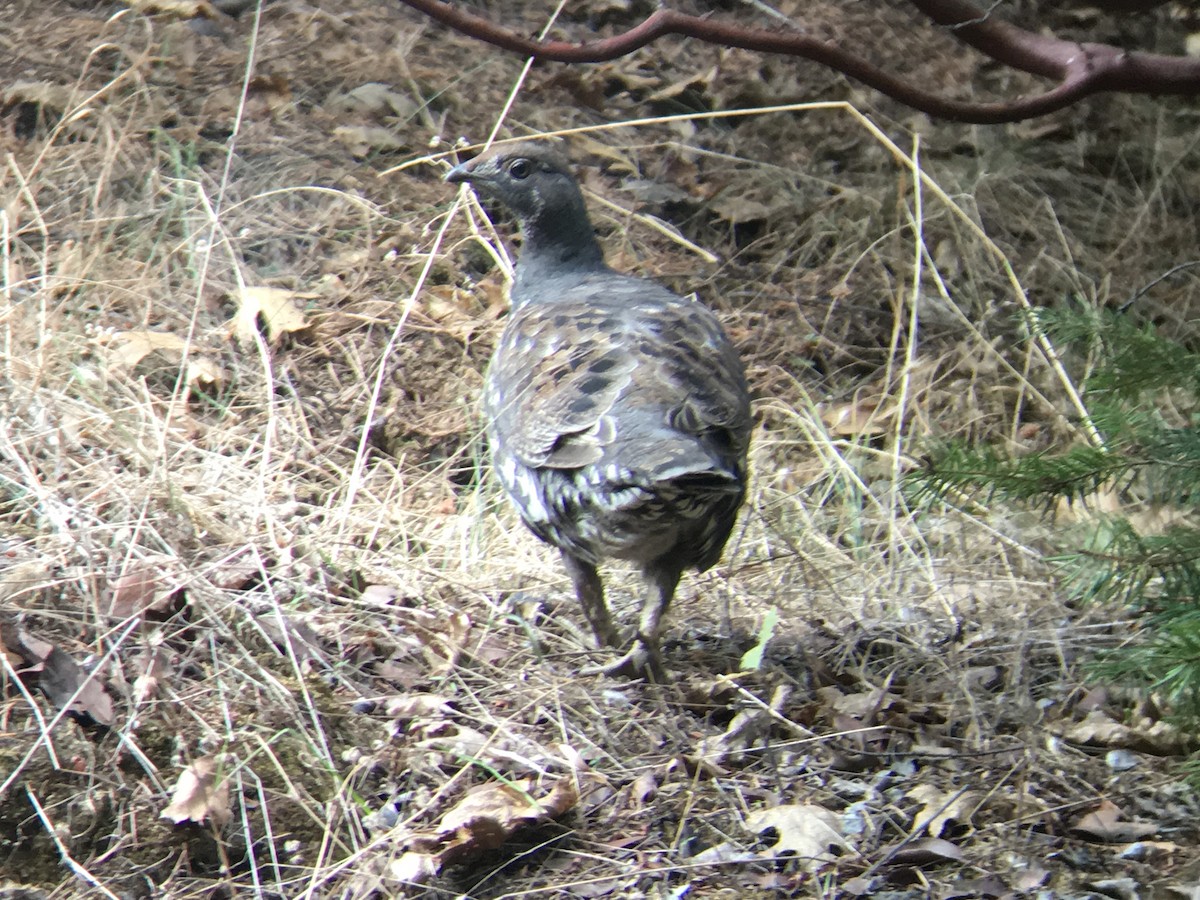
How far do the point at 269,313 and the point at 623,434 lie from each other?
8.75 feet

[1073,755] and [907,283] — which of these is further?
[907,283]

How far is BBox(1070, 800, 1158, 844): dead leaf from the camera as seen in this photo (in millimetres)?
3496

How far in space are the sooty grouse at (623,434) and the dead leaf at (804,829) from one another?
0.82 meters

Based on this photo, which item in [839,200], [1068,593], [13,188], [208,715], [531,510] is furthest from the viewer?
[839,200]

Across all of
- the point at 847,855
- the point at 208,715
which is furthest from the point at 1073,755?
the point at 208,715

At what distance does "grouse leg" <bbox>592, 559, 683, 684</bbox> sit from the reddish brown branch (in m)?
1.63

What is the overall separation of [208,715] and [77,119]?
3937mm

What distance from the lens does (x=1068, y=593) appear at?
483 centimetres

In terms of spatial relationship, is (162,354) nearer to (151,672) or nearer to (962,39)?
(151,672)

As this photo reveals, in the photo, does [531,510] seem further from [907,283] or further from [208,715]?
[907,283]

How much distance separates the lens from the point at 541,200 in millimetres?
5223

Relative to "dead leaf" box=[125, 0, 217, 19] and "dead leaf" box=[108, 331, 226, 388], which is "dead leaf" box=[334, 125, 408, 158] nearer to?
"dead leaf" box=[125, 0, 217, 19]

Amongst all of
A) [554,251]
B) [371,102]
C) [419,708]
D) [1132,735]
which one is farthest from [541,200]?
[1132,735]

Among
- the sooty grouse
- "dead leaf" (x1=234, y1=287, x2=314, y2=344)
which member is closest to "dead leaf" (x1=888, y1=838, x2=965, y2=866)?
the sooty grouse
